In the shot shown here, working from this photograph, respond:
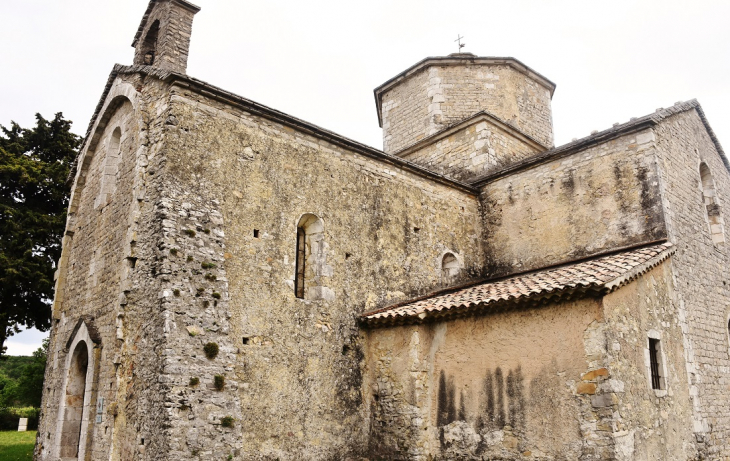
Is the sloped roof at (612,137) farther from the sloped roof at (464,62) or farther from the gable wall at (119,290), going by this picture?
the gable wall at (119,290)

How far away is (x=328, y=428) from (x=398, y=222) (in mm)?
4346

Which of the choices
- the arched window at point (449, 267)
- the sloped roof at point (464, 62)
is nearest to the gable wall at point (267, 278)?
the arched window at point (449, 267)

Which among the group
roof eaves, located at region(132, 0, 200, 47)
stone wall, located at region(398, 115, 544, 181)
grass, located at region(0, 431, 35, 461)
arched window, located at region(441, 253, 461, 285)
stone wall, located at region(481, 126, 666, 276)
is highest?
roof eaves, located at region(132, 0, 200, 47)

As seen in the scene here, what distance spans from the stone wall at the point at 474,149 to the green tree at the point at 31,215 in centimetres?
1122

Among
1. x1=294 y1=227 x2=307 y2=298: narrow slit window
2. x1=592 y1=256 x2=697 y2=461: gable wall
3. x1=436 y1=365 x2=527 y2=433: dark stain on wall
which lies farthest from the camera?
x1=294 y1=227 x2=307 y2=298: narrow slit window

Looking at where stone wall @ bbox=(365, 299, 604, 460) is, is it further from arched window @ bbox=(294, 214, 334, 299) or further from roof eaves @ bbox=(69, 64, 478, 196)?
roof eaves @ bbox=(69, 64, 478, 196)

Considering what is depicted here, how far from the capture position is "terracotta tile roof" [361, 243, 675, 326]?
732 cm

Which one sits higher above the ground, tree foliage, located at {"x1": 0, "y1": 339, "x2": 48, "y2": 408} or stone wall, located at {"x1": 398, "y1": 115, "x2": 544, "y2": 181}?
stone wall, located at {"x1": 398, "y1": 115, "x2": 544, "y2": 181}

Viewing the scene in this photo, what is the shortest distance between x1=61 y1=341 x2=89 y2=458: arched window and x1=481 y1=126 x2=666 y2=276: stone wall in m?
8.93

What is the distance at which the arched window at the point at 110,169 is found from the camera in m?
9.95

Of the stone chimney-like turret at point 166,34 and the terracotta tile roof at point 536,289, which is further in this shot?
the stone chimney-like turret at point 166,34

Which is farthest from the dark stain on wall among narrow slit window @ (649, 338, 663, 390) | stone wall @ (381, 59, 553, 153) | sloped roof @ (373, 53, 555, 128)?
sloped roof @ (373, 53, 555, 128)

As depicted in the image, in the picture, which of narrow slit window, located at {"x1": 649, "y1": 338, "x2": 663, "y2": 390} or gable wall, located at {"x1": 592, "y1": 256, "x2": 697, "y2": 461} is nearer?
gable wall, located at {"x1": 592, "y1": 256, "x2": 697, "y2": 461}

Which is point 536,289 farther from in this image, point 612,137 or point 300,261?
point 612,137
